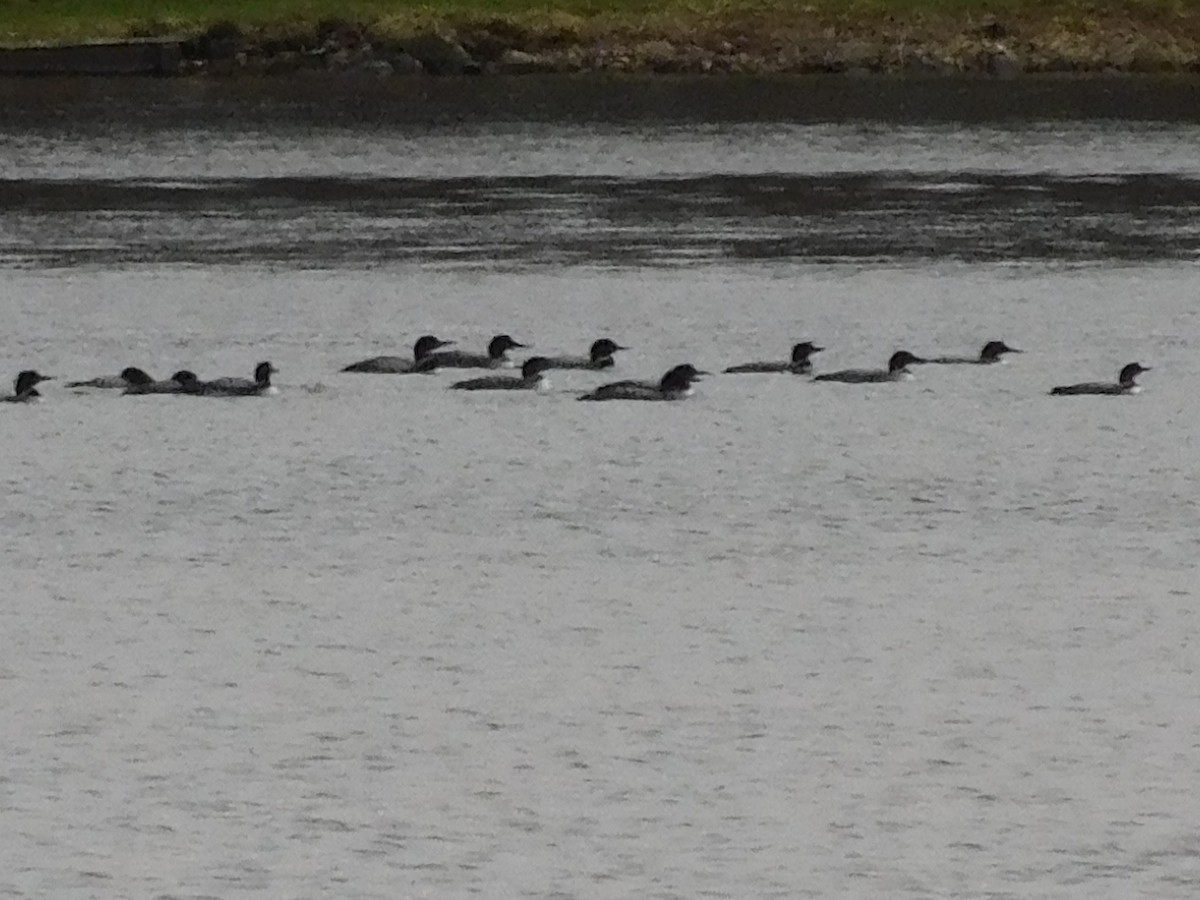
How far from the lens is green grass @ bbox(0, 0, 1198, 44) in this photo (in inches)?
3418

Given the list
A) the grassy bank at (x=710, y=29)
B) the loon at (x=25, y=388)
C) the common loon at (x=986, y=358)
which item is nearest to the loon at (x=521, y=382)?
the loon at (x=25, y=388)

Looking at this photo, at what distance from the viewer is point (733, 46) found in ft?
288

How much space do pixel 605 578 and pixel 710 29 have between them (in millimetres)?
68495

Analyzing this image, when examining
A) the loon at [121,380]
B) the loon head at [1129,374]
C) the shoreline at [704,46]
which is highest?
the loon head at [1129,374]

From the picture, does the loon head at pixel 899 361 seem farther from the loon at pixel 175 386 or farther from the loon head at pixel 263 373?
the loon at pixel 175 386

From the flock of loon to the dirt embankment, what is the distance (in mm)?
56084

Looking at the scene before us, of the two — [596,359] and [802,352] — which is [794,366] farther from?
[596,359]

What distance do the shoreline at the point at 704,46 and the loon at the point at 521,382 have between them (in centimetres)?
5717

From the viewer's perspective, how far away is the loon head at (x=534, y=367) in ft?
94.1

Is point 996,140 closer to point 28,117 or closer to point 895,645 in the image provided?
point 28,117

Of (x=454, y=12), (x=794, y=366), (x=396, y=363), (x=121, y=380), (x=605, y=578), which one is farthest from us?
(x=454, y=12)

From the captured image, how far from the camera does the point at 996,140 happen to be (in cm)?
6569

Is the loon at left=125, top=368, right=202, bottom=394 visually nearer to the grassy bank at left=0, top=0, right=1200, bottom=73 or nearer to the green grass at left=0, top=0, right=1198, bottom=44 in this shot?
the grassy bank at left=0, top=0, right=1200, bottom=73

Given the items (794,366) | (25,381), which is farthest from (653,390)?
(25,381)
